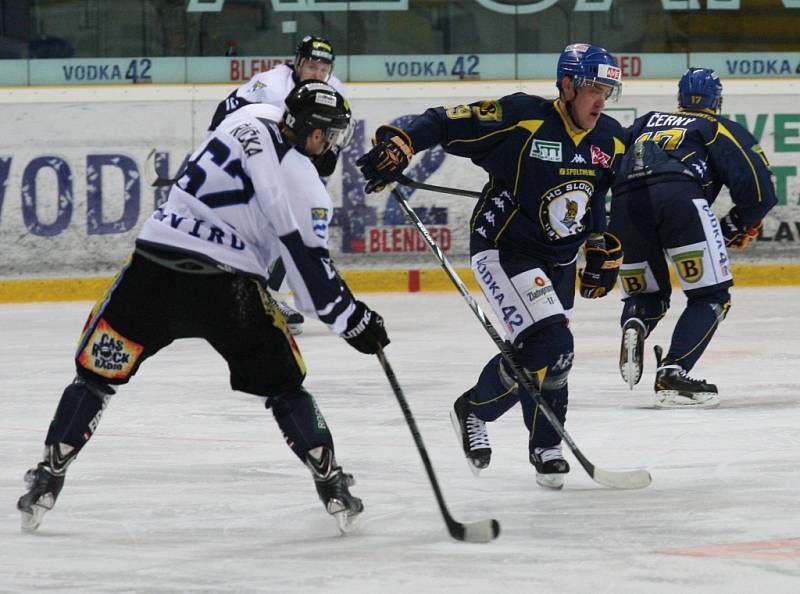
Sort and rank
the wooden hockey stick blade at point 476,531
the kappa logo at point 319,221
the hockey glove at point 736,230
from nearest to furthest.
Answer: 1. the kappa logo at point 319,221
2. the wooden hockey stick blade at point 476,531
3. the hockey glove at point 736,230

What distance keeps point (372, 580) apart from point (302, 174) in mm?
878

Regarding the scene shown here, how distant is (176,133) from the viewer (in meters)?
9.60

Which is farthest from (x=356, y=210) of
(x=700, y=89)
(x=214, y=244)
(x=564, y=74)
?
(x=214, y=244)

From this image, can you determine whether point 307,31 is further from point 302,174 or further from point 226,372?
point 302,174

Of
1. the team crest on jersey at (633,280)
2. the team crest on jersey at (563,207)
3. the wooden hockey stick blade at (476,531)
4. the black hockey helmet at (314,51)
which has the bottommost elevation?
the wooden hockey stick blade at (476,531)

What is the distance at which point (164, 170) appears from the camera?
9547mm

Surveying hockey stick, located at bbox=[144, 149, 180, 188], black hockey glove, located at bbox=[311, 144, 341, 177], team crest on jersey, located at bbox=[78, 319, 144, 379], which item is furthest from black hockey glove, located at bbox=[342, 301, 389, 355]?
hockey stick, located at bbox=[144, 149, 180, 188]

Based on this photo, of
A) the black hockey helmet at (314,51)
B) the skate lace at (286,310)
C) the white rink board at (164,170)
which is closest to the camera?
the black hockey helmet at (314,51)

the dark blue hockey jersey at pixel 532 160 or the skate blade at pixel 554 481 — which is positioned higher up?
the dark blue hockey jersey at pixel 532 160

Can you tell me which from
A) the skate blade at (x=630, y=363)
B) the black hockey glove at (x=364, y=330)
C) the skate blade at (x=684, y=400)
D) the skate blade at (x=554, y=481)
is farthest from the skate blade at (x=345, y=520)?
the skate blade at (x=630, y=363)

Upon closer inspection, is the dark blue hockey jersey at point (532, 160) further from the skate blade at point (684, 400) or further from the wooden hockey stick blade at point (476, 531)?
the skate blade at point (684, 400)

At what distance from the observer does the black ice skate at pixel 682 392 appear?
550 cm

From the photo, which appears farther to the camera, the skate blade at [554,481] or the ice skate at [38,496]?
the skate blade at [554,481]

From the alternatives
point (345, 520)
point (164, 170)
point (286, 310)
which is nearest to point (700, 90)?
point (286, 310)
